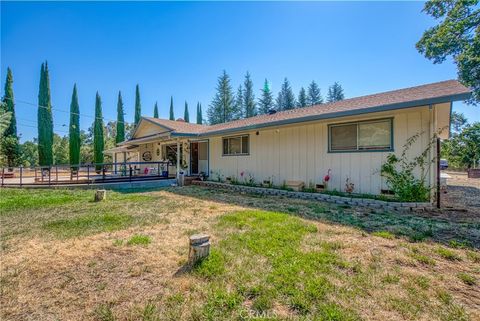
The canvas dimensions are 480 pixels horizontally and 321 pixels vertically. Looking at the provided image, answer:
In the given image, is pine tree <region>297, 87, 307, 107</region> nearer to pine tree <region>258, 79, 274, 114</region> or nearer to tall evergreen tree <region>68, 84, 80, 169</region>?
pine tree <region>258, 79, 274, 114</region>

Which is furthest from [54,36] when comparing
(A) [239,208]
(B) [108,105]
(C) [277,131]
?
(B) [108,105]

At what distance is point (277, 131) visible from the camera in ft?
30.3

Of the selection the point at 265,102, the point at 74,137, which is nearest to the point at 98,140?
the point at 74,137

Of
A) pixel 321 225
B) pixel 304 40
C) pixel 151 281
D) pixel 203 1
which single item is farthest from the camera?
pixel 304 40

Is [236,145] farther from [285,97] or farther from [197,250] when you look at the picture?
[285,97]

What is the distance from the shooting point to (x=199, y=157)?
13.4 meters

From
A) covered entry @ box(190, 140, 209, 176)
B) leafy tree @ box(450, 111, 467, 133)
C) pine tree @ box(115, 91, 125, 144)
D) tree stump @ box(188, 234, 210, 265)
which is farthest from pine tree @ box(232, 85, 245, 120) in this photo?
leafy tree @ box(450, 111, 467, 133)

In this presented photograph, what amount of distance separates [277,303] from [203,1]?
33.5 ft

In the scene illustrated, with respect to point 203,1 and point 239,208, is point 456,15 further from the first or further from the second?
point 239,208

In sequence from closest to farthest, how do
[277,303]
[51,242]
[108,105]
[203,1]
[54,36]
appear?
[277,303] < [51,242] < [203,1] < [54,36] < [108,105]

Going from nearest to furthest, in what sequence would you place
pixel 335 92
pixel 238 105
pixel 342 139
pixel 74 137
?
pixel 342 139 → pixel 74 137 → pixel 238 105 → pixel 335 92

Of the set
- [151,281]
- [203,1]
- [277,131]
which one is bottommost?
[151,281]

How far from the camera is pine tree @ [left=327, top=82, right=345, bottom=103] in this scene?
40.2m

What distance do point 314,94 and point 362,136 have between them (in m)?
35.0
